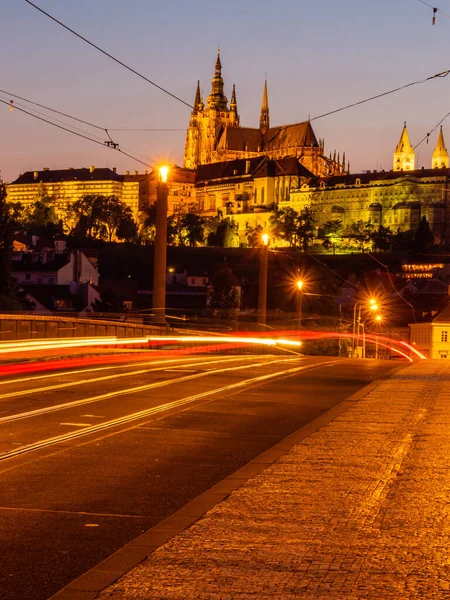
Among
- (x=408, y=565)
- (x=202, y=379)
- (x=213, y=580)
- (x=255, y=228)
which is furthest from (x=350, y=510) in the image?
(x=255, y=228)

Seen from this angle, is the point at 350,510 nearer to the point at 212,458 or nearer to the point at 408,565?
the point at 408,565

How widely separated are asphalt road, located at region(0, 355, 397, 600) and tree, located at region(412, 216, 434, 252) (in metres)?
151

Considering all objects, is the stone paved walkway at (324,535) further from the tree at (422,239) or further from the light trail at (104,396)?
the tree at (422,239)

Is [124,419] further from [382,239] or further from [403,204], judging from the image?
[403,204]

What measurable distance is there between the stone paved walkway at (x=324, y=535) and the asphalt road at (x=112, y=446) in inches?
21.1

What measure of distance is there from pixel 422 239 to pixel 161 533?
166321 millimetres

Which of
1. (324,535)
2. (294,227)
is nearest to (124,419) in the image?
(324,535)

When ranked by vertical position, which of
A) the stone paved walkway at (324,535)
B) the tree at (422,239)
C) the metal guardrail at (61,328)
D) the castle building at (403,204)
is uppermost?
the castle building at (403,204)

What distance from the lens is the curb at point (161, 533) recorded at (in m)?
5.34

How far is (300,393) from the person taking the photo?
1728 centimetres

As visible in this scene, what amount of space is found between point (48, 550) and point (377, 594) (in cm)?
219

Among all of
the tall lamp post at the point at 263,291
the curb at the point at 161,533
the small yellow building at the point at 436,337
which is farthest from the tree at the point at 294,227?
the curb at the point at 161,533

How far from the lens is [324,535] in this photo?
21.4ft

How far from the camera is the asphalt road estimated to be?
6.50 m
